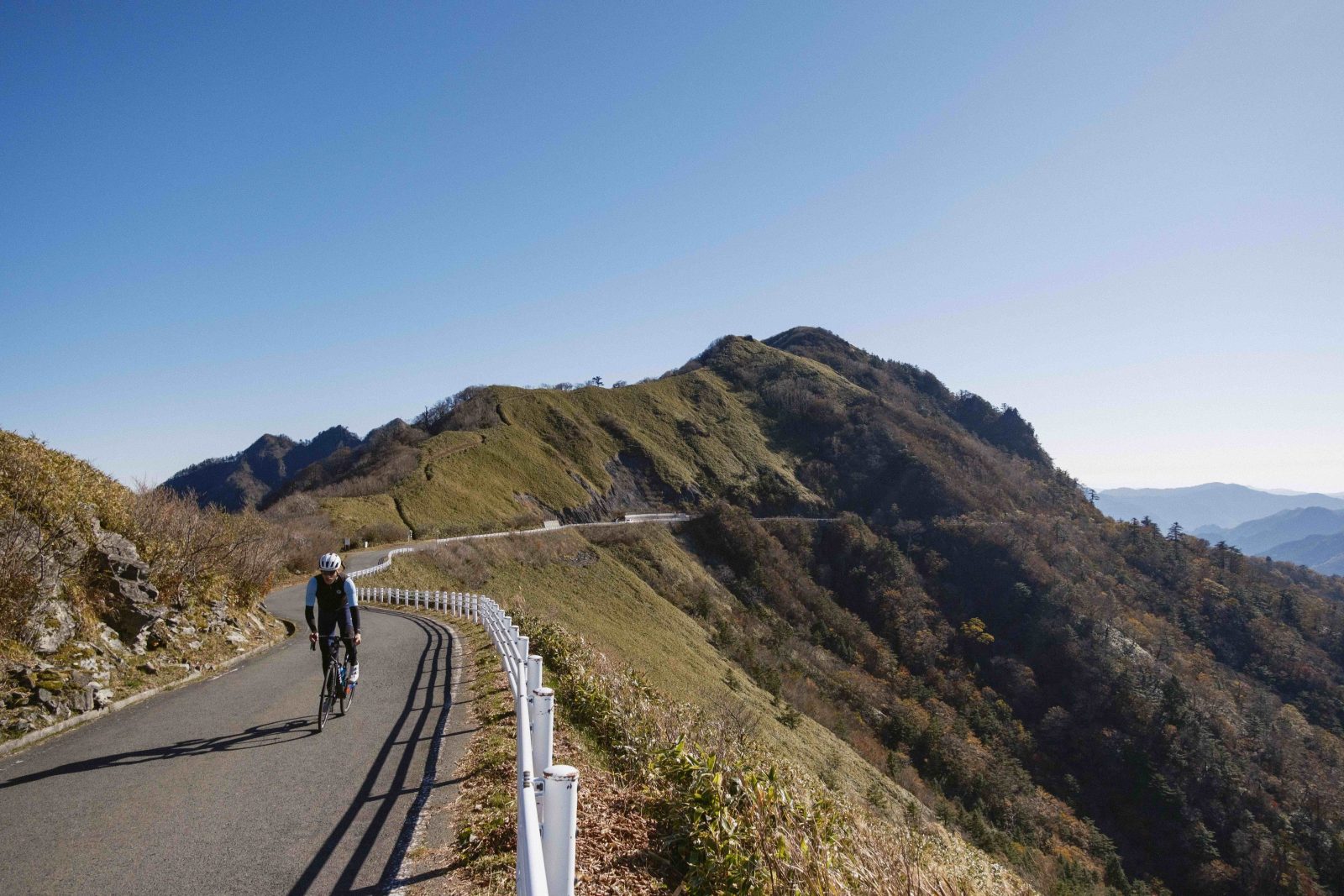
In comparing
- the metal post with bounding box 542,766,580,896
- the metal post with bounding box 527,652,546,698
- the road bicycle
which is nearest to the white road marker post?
the metal post with bounding box 527,652,546,698

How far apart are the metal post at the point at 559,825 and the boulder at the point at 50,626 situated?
9.25m

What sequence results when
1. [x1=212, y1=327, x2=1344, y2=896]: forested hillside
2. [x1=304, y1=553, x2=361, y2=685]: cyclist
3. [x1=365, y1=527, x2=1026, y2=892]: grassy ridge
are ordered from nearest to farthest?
1. [x1=304, y1=553, x2=361, y2=685]: cyclist
2. [x1=365, y1=527, x2=1026, y2=892]: grassy ridge
3. [x1=212, y1=327, x2=1344, y2=896]: forested hillside

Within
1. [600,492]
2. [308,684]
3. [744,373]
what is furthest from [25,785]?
[744,373]

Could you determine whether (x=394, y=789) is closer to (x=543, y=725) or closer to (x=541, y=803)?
(x=543, y=725)

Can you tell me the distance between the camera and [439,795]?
6453 mm

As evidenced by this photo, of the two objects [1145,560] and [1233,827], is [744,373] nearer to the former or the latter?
[1145,560]

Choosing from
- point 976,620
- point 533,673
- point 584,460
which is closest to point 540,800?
point 533,673

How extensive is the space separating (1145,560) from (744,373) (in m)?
83.1

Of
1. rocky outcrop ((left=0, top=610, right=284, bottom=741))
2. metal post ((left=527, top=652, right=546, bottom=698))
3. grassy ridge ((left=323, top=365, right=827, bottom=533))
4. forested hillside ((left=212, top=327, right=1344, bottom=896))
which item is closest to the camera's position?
metal post ((left=527, top=652, right=546, bottom=698))

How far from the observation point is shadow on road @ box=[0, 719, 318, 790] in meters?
6.70

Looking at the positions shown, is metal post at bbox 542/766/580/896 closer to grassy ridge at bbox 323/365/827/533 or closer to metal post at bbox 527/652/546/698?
metal post at bbox 527/652/546/698

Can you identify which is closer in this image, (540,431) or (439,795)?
(439,795)

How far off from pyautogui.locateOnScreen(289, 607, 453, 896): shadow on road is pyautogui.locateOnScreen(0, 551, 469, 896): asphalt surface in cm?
2

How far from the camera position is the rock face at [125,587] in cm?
1111
